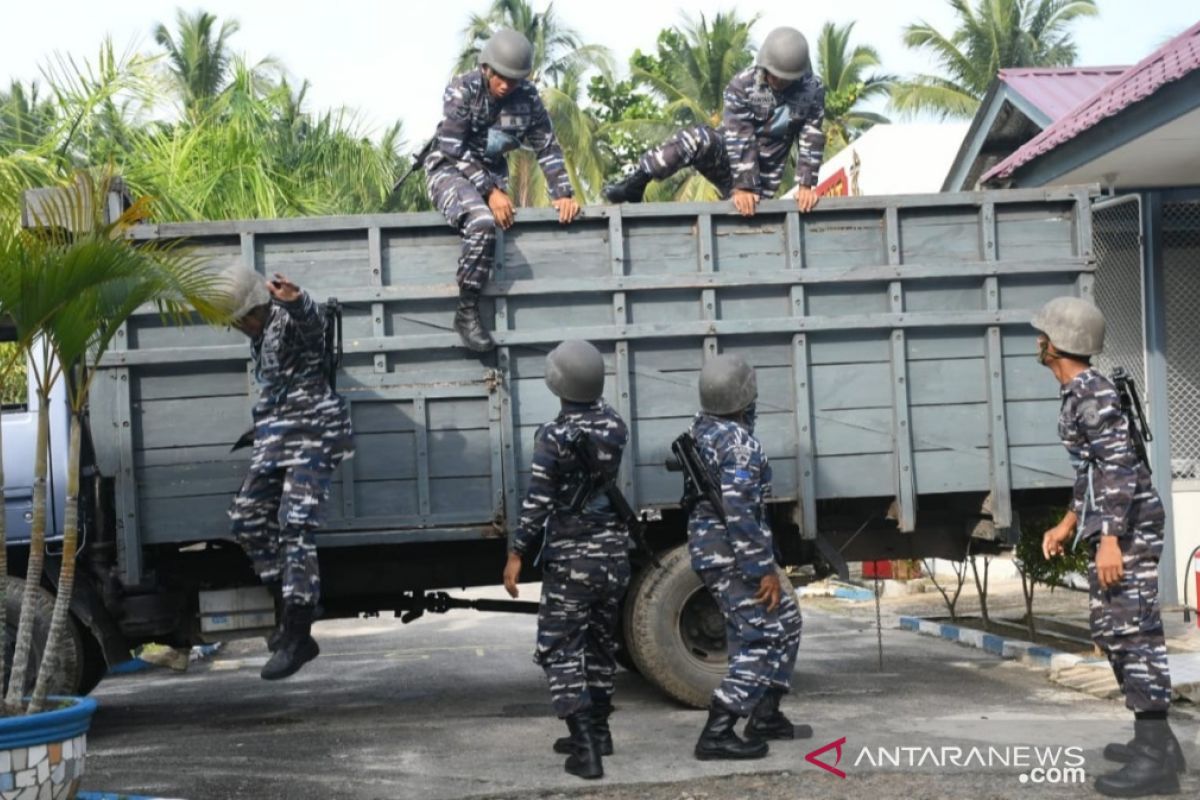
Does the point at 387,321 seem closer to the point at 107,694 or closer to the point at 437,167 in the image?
the point at 437,167

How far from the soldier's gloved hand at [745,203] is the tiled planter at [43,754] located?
3.64m

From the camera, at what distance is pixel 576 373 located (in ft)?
19.6

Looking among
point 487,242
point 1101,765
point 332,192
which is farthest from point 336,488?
point 332,192

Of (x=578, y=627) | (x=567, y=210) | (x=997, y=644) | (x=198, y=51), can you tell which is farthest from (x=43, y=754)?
(x=198, y=51)

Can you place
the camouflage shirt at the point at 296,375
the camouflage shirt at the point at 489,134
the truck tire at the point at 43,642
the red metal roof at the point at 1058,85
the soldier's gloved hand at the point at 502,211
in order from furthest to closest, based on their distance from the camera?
the red metal roof at the point at 1058,85 → the camouflage shirt at the point at 489,134 → the soldier's gloved hand at the point at 502,211 → the truck tire at the point at 43,642 → the camouflage shirt at the point at 296,375

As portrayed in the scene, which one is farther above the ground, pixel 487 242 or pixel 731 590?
pixel 487 242

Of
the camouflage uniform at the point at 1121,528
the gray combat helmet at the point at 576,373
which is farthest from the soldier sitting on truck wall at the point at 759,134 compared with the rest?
the camouflage uniform at the point at 1121,528

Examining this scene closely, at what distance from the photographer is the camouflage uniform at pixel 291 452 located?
6230 mm

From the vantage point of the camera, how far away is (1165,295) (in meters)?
Answer: 11.3

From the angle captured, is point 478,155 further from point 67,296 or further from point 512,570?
point 67,296

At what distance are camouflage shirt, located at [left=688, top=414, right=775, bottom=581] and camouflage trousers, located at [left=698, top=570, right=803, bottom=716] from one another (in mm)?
84

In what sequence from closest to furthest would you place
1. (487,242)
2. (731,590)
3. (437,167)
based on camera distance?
(731,590)
(487,242)
(437,167)

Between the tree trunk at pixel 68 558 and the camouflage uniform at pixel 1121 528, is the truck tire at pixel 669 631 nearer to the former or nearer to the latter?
the camouflage uniform at pixel 1121 528

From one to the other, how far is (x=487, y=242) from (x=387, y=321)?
59 centimetres
